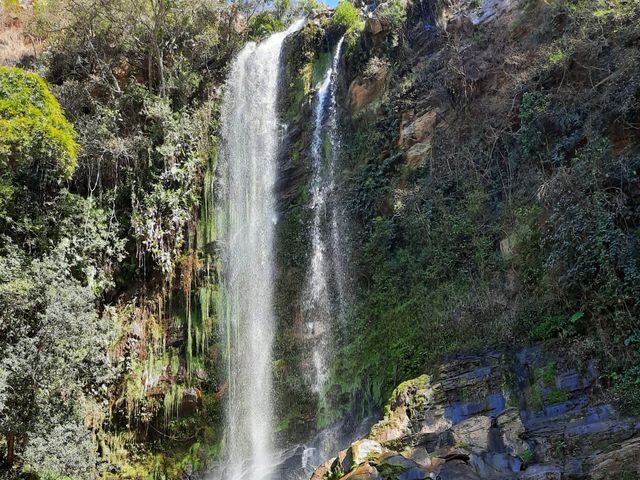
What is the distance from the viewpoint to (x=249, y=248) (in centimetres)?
1656

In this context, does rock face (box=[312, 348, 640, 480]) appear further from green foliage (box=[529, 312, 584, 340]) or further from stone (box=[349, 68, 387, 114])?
stone (box=[349, 68, 387, 114])

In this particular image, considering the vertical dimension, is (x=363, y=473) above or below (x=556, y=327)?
below

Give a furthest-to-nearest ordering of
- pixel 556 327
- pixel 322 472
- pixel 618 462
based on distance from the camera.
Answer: pixel 556 327, pixel 322 472, pixel 618 462

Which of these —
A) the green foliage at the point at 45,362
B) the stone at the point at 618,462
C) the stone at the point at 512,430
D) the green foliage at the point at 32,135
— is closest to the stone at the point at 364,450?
the stone at the point at 512,430

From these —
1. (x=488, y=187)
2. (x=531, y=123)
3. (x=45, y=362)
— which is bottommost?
(x=45, y=362)

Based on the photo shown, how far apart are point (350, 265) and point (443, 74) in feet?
16.6

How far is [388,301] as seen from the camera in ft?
43.1

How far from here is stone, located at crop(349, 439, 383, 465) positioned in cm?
779

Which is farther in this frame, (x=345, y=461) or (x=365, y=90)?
(x=365, y=90)

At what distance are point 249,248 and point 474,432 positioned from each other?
9.76 m

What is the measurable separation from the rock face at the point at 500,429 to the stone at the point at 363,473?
1cm

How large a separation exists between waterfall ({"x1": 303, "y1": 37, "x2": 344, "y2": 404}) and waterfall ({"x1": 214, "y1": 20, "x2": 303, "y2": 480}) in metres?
1.27

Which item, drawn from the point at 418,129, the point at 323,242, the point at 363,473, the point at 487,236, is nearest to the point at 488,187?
the point at 487,236

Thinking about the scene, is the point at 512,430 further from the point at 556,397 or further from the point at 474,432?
the point at 556,397
